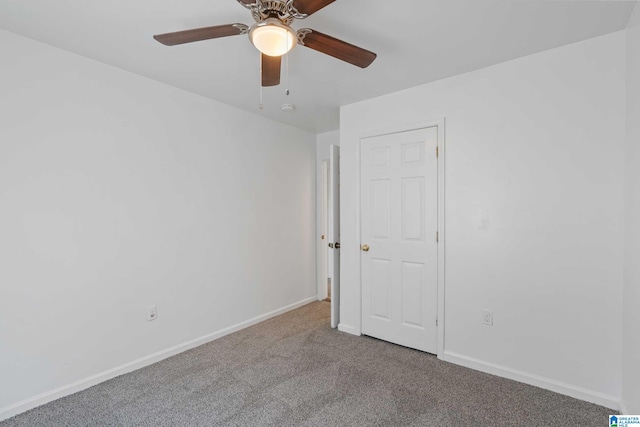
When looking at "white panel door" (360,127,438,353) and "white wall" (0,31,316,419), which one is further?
"white panel door" (360,127,438,353)

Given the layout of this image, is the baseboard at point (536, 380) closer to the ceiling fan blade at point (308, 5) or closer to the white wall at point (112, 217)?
the white wall at point (112, 217)

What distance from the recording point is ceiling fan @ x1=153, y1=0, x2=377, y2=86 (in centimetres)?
136

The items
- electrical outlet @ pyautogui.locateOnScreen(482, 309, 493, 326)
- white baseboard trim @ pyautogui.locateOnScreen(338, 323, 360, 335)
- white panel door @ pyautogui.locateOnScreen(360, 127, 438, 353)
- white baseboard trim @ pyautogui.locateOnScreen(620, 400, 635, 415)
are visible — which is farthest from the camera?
white baseboard trim @ pyautogui.locateOnScreen(338, 323, 360, 335)

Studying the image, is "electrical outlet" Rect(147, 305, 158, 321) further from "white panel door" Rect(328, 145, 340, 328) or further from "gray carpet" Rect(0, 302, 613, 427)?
"white panel door" Rect(328, 145, 340, 328)

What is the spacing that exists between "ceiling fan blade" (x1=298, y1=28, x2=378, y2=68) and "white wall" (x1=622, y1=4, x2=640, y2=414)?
146 centimetres

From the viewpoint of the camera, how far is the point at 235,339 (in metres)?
→ 3.05

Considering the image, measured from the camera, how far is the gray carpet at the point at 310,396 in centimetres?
187

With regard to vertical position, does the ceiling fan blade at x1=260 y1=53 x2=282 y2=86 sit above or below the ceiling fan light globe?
above

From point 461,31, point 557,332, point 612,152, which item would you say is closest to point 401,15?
point 461,31

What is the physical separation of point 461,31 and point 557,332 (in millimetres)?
2107

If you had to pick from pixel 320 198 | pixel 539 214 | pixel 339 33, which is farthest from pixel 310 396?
pixel 320 198

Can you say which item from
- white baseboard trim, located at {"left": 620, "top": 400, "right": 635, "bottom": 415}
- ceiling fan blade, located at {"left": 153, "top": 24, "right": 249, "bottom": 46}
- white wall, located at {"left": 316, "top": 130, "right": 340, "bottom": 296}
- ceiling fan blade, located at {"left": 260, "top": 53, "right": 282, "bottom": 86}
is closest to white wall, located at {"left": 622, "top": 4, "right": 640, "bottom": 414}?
white baseboard trim, located at {"left": 620, "top": 400, "right": 635, "bottom": 415}

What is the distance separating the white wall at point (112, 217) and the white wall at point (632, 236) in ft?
9.95

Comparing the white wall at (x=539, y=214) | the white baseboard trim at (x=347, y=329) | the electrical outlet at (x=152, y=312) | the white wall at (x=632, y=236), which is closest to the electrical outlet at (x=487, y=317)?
the white wall at (x=539, y=214)
